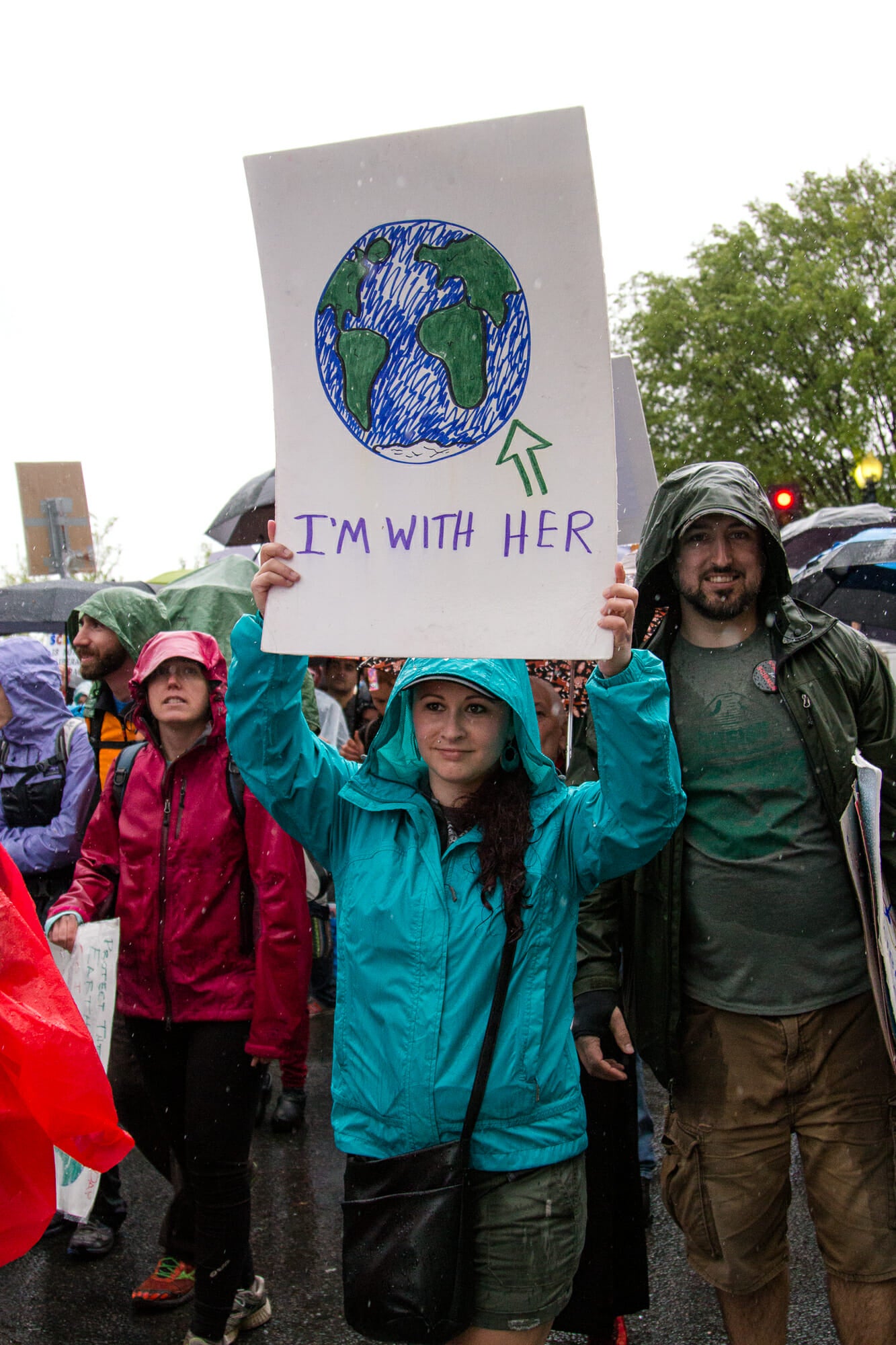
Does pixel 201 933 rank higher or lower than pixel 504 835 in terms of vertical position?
lower

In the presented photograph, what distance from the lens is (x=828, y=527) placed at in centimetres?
984

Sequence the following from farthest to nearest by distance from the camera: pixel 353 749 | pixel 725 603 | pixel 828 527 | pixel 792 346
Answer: pixel 792 346 → pixel 828 527 → pixel 353 749 → pixel 725 603

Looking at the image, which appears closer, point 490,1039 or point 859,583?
point 490,1039

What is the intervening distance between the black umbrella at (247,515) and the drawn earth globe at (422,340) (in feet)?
21.7

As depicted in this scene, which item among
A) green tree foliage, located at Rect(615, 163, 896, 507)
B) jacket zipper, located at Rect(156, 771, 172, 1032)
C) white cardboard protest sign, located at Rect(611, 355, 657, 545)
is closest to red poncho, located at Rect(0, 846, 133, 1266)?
jacket zipper, located at Rect(156, 771, 172, 1032)

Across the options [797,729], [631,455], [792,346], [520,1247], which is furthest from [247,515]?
[792,346]

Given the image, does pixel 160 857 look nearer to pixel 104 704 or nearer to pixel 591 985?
pixel 591 985

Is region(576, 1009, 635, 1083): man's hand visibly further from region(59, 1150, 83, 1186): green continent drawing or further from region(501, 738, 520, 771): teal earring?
region(59, 1150, 83, 1186): green continent drawing

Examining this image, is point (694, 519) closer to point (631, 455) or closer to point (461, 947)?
point (461, 947)

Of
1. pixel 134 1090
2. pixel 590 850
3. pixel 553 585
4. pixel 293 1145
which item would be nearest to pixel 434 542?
pixel 553 585

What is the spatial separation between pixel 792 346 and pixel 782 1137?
22672mm

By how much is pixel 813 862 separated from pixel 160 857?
1706mm

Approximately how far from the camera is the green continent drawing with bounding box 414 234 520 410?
1998mm

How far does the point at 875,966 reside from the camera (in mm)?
2643
